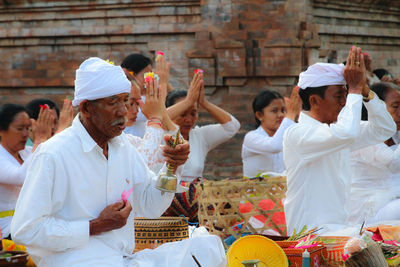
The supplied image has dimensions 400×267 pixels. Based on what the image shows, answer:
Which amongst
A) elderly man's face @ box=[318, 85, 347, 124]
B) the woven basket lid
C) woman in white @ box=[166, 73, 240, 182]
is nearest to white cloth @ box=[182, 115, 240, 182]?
woman in white @ box=[166, 73, 240, 182]

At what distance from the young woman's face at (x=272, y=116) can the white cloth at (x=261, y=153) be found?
12cm

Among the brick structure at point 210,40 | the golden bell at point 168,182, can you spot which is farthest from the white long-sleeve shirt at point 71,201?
the brick structure at point 210,40

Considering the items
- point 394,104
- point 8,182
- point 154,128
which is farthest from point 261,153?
point 8,182

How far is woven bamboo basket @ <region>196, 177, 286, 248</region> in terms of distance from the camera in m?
6.07

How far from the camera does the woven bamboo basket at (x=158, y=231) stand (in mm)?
4887

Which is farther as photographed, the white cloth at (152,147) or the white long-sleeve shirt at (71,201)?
the white cloth at (152,147)

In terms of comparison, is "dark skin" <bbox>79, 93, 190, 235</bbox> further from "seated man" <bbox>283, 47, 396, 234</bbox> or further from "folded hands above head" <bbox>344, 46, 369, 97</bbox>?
"folded hands above head" <bbox>344, 46, 369, 97</bbox>

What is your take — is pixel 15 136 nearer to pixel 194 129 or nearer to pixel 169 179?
pixel 194 129

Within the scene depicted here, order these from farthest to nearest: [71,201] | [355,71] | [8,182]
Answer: [8,182]
[355,71]
[71,201]

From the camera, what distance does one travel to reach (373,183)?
632 cm

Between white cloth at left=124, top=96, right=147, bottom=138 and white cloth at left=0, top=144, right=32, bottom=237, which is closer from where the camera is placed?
white cloth at left=0, top=144, right=32, bottom=237

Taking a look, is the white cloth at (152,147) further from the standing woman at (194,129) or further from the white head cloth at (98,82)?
the white head cloth at (98,82)

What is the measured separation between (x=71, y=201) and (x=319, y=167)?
2350 mm

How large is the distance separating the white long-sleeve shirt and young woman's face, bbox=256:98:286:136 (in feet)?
14.2
